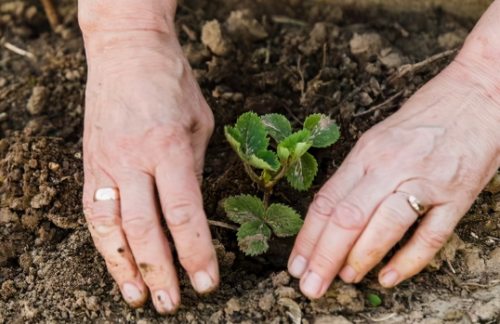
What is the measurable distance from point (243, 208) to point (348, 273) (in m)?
0.49

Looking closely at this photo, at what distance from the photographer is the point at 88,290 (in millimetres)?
1947

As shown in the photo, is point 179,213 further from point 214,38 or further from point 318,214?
point 214,38

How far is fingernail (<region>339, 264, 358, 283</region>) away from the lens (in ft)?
5.78

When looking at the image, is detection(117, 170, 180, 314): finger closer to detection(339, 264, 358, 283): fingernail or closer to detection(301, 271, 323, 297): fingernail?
detection(301, 271, 323, 297): fingernail

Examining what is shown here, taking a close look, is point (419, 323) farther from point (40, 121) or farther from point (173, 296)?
point (40, 121)

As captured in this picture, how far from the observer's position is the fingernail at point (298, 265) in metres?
1.80

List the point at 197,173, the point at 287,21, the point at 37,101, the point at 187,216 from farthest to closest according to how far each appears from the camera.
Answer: the point at 287,21, the point at 37,101, the point at 197,173, the point at 187,216

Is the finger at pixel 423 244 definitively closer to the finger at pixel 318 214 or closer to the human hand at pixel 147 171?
the finger at pixel 318 214

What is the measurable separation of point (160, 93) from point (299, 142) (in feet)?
1.68

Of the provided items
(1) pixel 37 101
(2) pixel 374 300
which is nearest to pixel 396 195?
(2) pixel 374 300

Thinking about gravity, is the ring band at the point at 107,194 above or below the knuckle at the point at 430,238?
below

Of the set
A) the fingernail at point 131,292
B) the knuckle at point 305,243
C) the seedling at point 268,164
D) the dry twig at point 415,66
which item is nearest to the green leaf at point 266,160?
the seedling at point 268,164

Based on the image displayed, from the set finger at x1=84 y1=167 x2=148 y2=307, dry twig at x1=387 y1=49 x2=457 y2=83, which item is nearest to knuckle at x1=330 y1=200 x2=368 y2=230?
finger at x1=84 y1=167 x2=148 y2=307

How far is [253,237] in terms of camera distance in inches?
78.4
